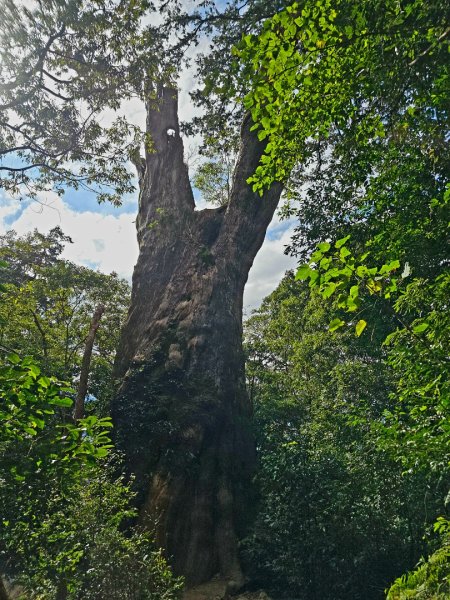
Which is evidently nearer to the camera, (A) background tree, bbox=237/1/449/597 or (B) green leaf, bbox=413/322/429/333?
(B) green leaf, bbox=413/322/429/333

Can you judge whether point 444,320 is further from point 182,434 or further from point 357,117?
point 182,434

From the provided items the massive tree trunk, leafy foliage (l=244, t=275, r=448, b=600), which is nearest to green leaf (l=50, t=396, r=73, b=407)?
leafy foliage (l=244, t=275, r=448, b=600)

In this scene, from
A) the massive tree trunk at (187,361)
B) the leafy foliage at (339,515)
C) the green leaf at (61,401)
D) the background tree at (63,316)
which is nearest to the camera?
the green leaf at (61,401)

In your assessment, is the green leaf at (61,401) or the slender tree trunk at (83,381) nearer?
the green leaf at (61,401)

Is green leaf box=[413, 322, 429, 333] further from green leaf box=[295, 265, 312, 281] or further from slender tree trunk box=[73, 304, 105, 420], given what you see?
slender tree trunk box=[73, 304, 105, 420]

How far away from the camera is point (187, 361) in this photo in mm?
12078

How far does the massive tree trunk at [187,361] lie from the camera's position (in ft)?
31.8

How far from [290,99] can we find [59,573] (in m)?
6.56

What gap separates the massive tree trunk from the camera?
382 inches

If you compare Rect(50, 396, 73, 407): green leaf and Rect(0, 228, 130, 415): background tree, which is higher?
Rect(0, 228, 130, 415): background tree

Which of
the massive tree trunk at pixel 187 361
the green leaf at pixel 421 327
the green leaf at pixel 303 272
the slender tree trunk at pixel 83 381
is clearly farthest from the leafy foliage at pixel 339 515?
the slender tree trunk at pixel 83 381

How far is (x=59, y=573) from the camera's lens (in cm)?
541

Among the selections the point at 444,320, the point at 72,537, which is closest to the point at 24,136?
the point at 72,537

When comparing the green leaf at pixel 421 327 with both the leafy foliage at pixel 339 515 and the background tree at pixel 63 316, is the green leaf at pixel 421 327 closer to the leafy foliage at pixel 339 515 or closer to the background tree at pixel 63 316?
the leafy foliage at pixel 339 515
